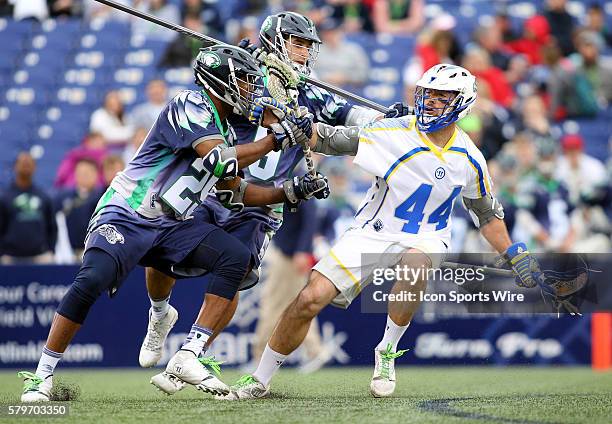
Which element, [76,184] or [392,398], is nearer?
[392,398]

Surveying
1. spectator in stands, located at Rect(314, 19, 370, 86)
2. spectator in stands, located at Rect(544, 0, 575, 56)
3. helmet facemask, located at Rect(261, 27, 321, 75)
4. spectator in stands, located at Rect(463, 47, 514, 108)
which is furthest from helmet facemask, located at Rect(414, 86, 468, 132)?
spectator in stands, located at Rect(544, 0, 575, 56)

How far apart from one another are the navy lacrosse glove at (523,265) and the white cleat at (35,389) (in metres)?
3.15

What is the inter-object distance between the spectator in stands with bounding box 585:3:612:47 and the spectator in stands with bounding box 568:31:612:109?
569 mm

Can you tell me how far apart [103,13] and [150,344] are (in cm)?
964

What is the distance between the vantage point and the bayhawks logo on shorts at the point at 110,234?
721 cm

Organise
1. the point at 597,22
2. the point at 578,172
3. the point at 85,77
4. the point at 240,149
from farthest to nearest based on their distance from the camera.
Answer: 1. the point at 597,22
2. the point at 85,77
3. the point at 578,172
4. the point at 240,149

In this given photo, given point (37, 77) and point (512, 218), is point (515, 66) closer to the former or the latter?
point (512, 218)

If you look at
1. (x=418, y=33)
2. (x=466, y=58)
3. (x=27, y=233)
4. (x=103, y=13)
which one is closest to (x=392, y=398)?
(x=27, y=233)

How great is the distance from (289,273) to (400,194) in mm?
4324

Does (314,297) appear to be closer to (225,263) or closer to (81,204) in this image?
(225,263)

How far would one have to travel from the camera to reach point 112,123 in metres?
14.5

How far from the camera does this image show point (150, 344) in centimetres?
848

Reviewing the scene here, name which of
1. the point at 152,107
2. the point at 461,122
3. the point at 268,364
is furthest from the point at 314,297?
the point at 152,107

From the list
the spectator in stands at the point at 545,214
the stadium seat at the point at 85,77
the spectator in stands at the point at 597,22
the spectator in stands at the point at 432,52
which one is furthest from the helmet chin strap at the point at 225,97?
the spectator in stands at the point at 597,22
